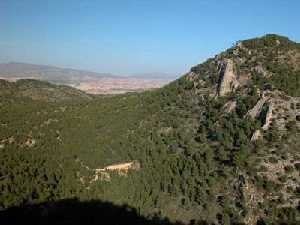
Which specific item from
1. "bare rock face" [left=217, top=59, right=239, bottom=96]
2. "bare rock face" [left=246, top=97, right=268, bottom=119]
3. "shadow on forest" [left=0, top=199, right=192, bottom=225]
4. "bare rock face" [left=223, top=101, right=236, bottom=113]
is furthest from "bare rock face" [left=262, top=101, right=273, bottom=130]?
"shadow on forest" [left=0, top=199, right=192, bottom=225]

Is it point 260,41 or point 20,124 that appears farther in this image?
point 260,41

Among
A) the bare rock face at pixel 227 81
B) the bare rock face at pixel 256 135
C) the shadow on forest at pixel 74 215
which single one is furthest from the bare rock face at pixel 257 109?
the shadow on forest at pixel 74 215

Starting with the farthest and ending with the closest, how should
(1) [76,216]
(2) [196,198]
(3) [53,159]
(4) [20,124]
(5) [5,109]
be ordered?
(5) [5,109]
(4) [20,124]
(3) [53,159]
(2) [196,198]
(1) [76,216]

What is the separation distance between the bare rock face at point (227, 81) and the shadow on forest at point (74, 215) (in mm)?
38452

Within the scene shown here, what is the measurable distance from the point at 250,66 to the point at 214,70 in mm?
11373

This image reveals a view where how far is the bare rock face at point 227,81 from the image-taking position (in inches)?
3263

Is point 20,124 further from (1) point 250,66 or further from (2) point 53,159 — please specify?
(1) point 250,66

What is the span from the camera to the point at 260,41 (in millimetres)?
95188

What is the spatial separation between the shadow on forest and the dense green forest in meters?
1.25

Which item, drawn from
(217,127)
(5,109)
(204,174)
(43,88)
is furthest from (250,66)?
(43,88)

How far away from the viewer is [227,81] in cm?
8362

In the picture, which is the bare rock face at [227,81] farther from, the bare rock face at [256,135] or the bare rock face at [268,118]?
the bare rock face at [256,135]

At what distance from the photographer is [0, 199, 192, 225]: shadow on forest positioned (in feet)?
174

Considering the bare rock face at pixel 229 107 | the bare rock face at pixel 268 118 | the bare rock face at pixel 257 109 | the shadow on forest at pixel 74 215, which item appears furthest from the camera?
the bare rock face at pixel 229 107
